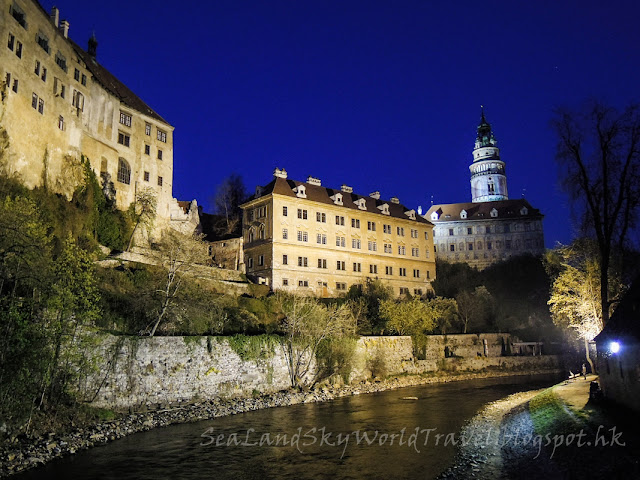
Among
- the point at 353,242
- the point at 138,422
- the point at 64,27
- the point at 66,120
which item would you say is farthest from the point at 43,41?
the point at 353,242

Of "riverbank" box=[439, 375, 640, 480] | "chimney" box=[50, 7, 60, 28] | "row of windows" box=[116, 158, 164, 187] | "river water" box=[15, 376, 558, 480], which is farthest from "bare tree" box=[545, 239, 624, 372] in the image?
"chimney" box=[50, 7, 60, 28]

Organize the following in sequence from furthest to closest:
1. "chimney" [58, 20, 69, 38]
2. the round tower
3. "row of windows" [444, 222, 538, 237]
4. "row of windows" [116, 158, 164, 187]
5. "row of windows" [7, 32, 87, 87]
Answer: the round tower
"row of windows" [444, 222, 538, 237]
"chimney" [58, 20, 69, 38]
"row of windows" [116, 158, 164, 187]
"row of windows" [7, 32, 87, 87]

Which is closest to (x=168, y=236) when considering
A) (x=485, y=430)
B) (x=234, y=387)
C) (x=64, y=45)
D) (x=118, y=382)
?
(x=64, y=45)

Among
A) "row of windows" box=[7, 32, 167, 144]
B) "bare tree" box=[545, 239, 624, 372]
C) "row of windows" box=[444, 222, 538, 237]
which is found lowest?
"bare tree" box=[545, 239, 624, 372]

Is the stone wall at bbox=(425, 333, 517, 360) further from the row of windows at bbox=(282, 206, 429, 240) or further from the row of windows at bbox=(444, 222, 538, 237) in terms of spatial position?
the row of windows at bbox=(444, 222, 538, 237)

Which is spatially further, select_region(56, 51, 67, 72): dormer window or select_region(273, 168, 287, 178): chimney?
select_region(273, 168, 287, 178): chimney

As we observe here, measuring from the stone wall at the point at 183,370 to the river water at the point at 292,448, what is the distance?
2.87 metres

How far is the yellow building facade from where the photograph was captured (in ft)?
155

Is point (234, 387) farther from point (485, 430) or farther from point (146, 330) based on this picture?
point (485, 430)

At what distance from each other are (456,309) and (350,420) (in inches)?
1150

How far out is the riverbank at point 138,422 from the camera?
14797 mm

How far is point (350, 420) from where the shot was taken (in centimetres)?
2211

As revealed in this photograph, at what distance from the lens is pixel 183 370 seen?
24047mm

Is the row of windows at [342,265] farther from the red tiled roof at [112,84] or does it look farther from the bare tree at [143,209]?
the red tiled roof at [112,84]
